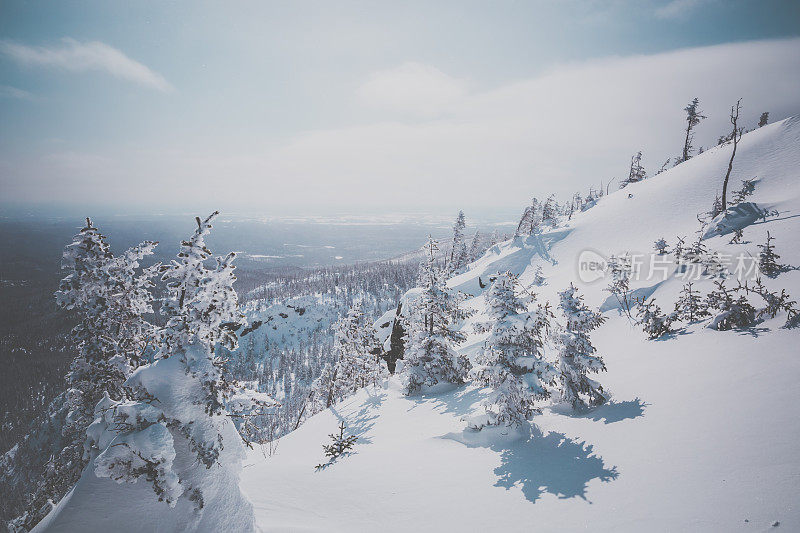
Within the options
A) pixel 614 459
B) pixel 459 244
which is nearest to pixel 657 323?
pixel 614 459

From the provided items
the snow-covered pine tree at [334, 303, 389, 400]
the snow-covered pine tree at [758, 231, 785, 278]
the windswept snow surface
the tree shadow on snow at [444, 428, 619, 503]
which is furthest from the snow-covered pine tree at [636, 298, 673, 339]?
the snow-covered pine tree at [334, 303, 389, 400]

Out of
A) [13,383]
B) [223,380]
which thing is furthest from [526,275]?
[13,383]

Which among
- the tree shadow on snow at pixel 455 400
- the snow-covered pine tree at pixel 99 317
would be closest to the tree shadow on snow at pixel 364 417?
the tree shadow on snow at pixel 455 400

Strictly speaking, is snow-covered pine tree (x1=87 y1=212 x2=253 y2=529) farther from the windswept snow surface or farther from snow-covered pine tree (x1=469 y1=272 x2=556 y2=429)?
snow-covered pine tree (x1=469 y1=272 x2=556 y2=429)

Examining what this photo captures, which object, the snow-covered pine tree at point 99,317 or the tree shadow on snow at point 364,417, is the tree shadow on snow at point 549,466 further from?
the snow-covered pine tree at point 99,317

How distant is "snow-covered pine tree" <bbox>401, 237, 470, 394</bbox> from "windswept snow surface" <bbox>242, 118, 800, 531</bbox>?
89.1 inches

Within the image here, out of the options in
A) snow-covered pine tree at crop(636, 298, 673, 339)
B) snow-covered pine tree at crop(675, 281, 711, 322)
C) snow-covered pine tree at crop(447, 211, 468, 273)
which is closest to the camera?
snow-covered pine tree at crop(675, 281, 711, 322)

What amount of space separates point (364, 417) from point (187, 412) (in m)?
13.2

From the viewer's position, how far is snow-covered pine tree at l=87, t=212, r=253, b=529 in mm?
5387

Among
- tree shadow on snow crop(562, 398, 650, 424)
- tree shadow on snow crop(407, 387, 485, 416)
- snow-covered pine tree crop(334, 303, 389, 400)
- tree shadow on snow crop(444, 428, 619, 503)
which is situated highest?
tree shadow on snow crop(562, 398, 650, 424)

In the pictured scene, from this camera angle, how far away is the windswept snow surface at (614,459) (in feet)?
21.0

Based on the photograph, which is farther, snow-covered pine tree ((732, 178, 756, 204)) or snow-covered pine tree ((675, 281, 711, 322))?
snow-covered pine tree ((732, 178, 756, 204))

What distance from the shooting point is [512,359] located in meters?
10.7

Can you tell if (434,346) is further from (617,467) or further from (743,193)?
(743,193)
